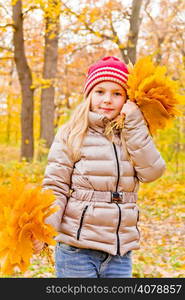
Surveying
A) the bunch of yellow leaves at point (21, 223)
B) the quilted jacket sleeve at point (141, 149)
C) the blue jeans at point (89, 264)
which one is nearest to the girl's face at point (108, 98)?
the quilted jacket sleeve at point (141, 149)

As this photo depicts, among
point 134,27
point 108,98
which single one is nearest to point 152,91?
point 108,98

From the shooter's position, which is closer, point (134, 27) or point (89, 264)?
point (89, 264)

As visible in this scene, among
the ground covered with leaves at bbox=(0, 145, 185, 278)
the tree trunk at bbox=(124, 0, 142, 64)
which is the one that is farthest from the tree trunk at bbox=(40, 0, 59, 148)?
the tree trunk at bbox=(124, 0, 142, 64)

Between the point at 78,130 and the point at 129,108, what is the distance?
13.1 inches

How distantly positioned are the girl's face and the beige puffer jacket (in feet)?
0.23

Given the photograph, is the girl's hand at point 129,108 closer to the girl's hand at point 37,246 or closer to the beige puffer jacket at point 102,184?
the beige puffer jacket at point 102,184

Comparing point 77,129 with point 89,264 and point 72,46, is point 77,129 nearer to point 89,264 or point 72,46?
point 89,264

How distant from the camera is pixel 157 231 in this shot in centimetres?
681

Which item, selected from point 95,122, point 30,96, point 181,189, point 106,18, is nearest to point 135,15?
point 106,18

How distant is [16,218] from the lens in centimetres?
218

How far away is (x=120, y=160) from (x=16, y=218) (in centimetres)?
71

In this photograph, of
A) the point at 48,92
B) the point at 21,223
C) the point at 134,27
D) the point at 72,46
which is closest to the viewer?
the point at 21,223

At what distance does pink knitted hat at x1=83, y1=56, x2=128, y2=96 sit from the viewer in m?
2.68

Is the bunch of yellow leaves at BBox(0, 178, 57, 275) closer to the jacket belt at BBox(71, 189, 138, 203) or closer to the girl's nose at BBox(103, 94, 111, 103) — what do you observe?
the jacket belt at BBox(71, 189, 138, 203)
